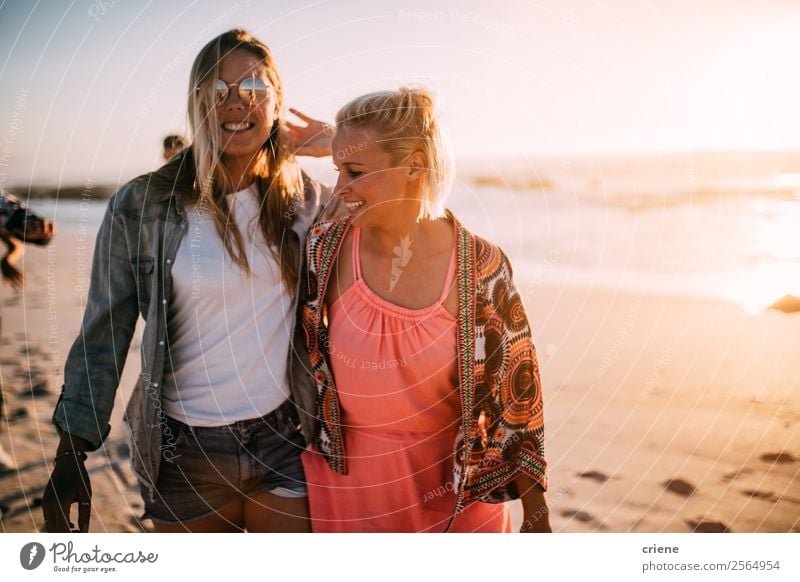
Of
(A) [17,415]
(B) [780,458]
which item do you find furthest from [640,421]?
(A) [17,415]

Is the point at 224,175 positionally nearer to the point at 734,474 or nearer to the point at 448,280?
the point at 448,280

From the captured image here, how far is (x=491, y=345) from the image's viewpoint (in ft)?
7.25

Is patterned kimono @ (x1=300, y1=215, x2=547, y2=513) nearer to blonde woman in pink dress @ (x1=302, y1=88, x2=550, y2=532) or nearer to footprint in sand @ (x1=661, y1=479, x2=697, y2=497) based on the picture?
blonde woman in pink dress @ (x1=302, y1=88, x2=550, y2=532)

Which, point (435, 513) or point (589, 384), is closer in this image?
point (435, 513)

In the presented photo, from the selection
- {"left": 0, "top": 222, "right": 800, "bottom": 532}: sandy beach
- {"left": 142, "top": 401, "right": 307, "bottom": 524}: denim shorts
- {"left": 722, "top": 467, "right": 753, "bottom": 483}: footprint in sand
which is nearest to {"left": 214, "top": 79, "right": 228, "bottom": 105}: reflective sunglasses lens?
{"left": 142, "top": 401, "right": 307, "bottom": 524}: denim shorts

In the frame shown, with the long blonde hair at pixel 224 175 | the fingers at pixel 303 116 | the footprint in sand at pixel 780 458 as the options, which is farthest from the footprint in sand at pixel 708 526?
the fingers at pixel 303 116

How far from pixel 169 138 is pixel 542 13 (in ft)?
4.63

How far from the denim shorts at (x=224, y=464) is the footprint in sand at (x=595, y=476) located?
1.55 metres

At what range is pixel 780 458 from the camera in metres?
3.51

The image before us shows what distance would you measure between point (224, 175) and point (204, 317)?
1.32 ft

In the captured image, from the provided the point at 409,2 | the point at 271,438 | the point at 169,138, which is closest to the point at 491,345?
the point at 271,438

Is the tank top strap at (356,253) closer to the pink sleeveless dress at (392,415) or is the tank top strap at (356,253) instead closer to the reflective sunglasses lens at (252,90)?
the pink sleeveless dress at (392,415)

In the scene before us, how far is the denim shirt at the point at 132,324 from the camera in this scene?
2254 millimetres
